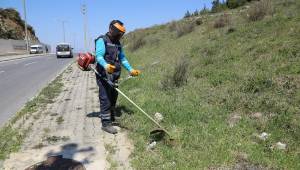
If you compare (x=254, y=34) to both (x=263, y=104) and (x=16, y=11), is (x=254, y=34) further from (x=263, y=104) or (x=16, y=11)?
(x=16, y=11)

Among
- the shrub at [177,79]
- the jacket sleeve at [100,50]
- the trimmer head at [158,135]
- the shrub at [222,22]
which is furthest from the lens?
the shrub at [222,22]

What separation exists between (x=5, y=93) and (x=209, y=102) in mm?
7573

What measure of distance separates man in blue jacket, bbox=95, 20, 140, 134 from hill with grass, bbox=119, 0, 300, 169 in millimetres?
416

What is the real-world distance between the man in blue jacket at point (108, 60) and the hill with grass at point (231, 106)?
0.42 meters

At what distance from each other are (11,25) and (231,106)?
6470 centimetres

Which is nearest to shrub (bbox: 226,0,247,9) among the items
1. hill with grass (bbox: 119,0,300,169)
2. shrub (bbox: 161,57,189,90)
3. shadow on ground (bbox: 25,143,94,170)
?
hill with grass (bbox: 119,0,300,169)

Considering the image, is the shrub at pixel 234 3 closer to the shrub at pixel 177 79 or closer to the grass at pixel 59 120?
the shrub at pixel 177 79

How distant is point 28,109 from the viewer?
27.2 feet

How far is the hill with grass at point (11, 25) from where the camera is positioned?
5894 cm

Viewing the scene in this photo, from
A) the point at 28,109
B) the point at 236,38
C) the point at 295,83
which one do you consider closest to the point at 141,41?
the point at 236,38

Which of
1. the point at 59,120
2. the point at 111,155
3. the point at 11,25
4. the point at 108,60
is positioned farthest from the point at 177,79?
the point at 11,25

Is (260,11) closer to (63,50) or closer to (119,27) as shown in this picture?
(119,27)

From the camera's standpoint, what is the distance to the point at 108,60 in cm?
619

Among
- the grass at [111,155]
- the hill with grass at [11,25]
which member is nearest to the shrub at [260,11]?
the grass at [111,155]
